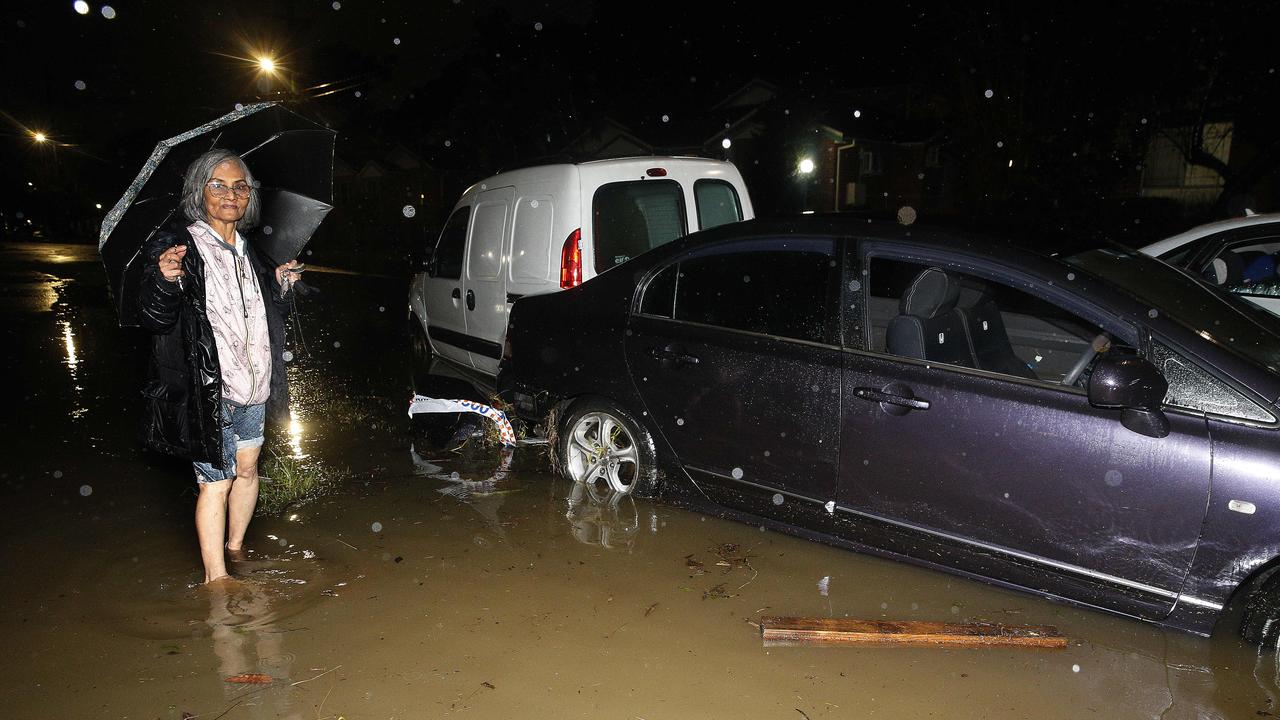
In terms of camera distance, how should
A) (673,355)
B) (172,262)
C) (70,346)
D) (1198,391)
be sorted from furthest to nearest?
(70,346)
(673,355)
(172,262)
(1198,391)

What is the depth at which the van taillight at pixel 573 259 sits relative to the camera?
601 cm

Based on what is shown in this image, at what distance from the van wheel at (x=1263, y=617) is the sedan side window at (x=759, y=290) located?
1787mm

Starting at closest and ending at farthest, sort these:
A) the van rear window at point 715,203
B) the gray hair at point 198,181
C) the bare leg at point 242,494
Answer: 1. the gray hair at point 198,181
2. the bare leg at point 242,494
3. the van rear window at point 715,203

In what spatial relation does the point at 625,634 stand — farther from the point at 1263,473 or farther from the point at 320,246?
the point at 320,246

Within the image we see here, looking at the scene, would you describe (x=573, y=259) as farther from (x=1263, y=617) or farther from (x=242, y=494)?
(x=1263, y=617)

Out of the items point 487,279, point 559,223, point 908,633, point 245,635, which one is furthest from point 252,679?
point 487,279

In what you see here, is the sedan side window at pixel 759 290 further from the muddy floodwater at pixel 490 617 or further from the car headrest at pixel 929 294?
the muddy floodwater at pixel 490 617

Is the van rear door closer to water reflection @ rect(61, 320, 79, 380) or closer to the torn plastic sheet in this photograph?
the torn plastic sheet

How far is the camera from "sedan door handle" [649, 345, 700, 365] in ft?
14.3

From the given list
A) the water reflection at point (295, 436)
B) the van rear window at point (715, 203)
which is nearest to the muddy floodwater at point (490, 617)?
the water reflection at point (295, 436)

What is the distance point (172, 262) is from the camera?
331 centimetres

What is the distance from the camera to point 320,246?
34156 millimetres

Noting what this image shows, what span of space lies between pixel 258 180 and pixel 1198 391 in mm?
4037

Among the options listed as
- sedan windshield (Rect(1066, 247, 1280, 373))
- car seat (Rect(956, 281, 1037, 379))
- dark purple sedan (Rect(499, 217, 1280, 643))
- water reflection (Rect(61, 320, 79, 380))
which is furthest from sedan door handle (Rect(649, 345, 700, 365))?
water reflection (Rect(61, 320, 79, 380))
